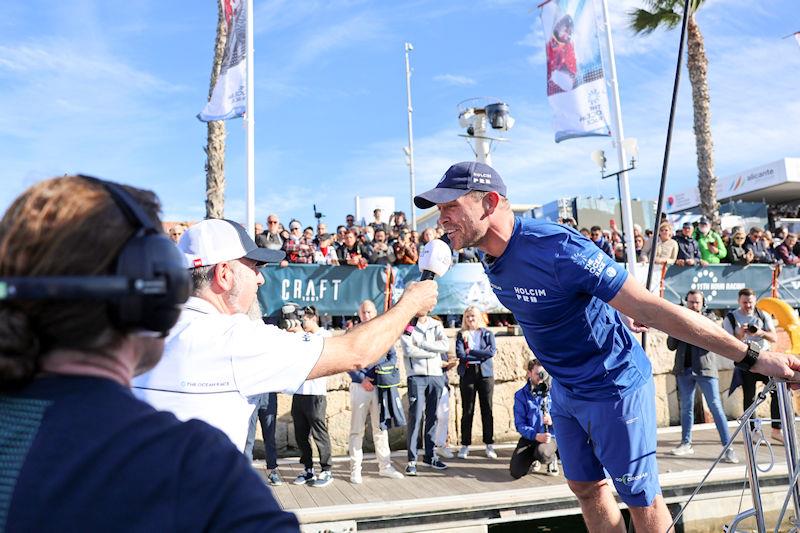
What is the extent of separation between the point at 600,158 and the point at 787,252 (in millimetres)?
4816

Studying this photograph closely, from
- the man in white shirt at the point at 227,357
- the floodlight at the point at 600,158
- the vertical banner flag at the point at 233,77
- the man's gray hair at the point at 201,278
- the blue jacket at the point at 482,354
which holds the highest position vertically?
the vertical banner flag at the point at 233,77

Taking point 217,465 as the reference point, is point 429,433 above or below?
below

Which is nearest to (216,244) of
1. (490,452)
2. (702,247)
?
(490,452)

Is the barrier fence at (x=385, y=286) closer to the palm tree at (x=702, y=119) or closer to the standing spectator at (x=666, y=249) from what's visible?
the standing spectator at (x=666, y=249)

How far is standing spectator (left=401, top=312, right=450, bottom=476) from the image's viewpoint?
7.81 metres

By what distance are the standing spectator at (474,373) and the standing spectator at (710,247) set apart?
6.03m

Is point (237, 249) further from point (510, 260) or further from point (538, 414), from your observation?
point (538, 414)

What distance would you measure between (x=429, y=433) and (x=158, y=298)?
723 centimetres

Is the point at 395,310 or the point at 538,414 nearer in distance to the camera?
the point at 395,310

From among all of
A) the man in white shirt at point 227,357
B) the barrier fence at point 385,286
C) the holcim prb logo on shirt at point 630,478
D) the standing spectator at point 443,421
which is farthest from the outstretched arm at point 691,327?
the barrier fence at point 385,286

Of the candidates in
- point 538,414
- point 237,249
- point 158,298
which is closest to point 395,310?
point 237,249

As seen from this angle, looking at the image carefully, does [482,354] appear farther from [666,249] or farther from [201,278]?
[201,278]

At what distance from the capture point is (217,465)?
0.88 m

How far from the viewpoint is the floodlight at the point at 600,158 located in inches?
469
